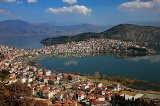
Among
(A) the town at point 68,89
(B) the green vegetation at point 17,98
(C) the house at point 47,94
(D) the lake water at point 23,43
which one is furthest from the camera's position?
(D) the lake water at point 23,43

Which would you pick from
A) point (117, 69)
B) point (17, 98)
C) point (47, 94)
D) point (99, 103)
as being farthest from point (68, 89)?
point (117, 69)

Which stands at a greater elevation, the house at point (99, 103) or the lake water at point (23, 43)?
the lake water at point (23, 43)

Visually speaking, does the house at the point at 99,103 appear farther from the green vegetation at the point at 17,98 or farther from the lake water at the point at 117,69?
the lake water at the point at 117,69

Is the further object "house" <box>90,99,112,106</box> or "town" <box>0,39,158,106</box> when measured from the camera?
"town" <box>0,39,158,106</box>

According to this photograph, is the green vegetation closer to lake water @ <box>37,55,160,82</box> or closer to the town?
the town

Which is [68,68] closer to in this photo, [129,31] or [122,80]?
[122,80]

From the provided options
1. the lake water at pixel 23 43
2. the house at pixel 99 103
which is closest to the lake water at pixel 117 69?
the house at pixel 99 103

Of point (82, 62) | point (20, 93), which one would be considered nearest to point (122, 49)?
point (82, 62)

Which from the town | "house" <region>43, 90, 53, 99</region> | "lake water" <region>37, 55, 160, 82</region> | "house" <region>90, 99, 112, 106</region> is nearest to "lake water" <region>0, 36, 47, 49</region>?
"lake water" <region>37, 55, 160, 82</region>

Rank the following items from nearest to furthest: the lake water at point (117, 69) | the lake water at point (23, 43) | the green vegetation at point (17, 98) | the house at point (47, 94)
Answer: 1. the green vegetation at point (17, 98)
2. the house at point (47, 94)
3. the lake water at point (117, 69)
4. the lake water at point (23, 43)

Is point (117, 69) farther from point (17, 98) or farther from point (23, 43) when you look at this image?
point (23, 43)

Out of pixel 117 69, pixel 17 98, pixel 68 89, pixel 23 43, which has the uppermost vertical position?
pixel 17 98
